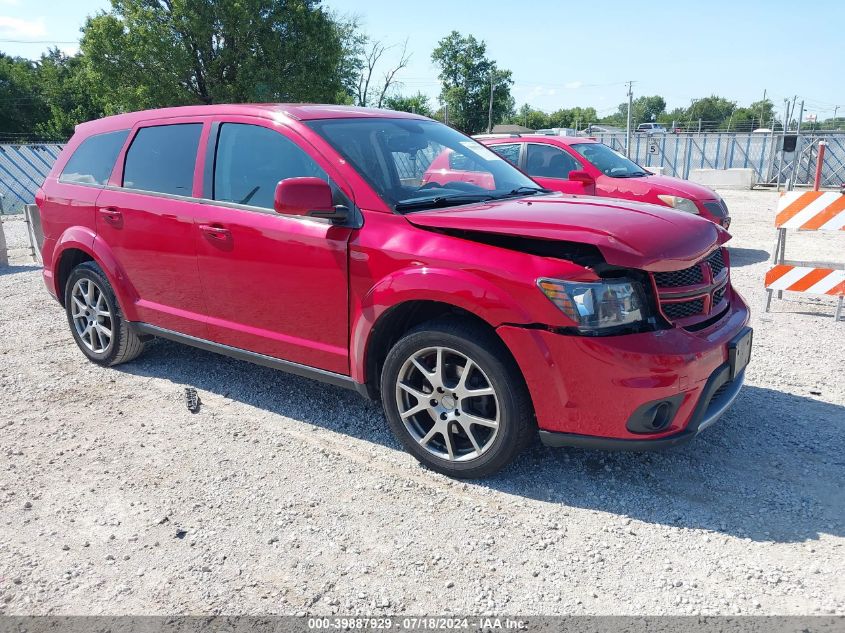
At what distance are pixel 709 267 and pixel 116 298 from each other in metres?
3.96

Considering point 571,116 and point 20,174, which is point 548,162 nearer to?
point 20,174

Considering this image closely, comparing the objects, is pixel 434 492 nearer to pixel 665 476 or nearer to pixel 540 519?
pixel 540 519

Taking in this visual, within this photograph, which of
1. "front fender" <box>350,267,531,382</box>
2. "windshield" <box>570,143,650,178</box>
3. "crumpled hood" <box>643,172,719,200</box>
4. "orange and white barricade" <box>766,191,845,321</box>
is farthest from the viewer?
"windshield" <box>570,143,650,178</box>

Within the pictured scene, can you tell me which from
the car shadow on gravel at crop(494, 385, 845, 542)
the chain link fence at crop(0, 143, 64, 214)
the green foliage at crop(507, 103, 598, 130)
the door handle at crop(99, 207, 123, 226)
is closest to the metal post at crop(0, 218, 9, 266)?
the door handle at crop(99, 207, 123, 226)

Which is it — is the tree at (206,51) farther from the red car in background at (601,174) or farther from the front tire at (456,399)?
the front tire at (456,399)

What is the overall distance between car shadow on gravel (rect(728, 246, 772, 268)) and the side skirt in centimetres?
718

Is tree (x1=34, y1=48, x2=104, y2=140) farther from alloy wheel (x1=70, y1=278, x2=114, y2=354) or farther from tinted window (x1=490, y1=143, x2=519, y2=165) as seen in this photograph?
alloy wheel (x1=70, y1=278, x2=114, y2=354)

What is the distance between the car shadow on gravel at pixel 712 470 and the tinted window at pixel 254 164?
1.40 m

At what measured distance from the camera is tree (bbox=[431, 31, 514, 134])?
7338cm

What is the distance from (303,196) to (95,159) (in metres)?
2.58

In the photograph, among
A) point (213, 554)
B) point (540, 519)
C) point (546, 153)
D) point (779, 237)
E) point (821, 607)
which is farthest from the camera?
point (546, 153)

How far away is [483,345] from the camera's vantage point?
119 inches

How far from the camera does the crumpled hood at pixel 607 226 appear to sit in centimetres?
282

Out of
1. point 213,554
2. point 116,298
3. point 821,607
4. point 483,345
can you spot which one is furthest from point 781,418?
point 116,298
